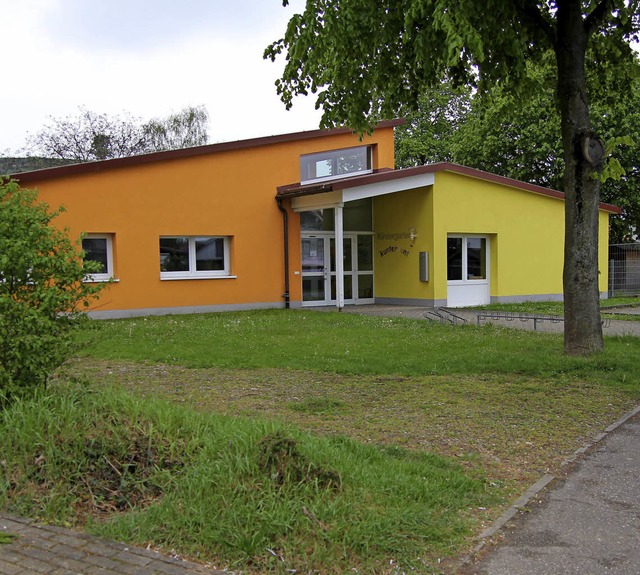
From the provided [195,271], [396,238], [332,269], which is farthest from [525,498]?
[396,238]

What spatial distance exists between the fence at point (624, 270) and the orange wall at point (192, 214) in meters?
12.8

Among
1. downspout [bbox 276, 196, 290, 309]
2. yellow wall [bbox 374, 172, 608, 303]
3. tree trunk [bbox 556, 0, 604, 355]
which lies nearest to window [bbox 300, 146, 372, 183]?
downspout [bbox 276, 196, 290, 309]

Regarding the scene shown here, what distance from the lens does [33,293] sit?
16.6 feet

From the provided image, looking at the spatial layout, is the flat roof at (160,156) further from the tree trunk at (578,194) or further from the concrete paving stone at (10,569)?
the concrete paving stone at (10,569)

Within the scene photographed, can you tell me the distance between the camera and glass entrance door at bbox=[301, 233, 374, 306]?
18906 mm

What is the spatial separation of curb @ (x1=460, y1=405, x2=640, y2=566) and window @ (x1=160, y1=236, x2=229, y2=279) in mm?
12779

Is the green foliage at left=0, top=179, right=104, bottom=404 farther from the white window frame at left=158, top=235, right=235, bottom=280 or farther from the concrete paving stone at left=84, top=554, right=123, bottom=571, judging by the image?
the white window frame at left=158, top=235, right=235, bottom=280

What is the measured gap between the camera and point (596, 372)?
8148 millimetres

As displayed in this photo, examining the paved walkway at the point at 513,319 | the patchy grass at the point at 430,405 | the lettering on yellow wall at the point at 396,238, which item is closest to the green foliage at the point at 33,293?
the patchy grass at the point at 430,405

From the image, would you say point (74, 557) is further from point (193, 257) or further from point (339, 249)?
point (193, 257)

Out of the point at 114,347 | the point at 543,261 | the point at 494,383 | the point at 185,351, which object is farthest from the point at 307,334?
the point at 543,261

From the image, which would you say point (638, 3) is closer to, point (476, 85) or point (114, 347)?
point (476, 85)

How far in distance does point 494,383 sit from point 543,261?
14.7 meters

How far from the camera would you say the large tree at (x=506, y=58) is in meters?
8.33
